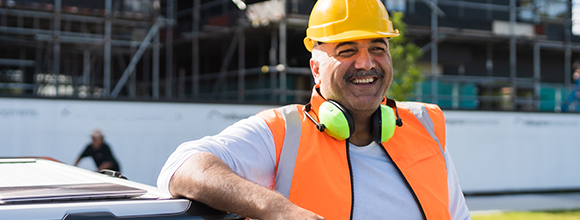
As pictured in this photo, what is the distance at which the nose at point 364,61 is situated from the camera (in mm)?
1954

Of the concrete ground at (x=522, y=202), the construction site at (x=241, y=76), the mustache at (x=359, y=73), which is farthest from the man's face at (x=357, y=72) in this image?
the construction site at (x=241, y=76)

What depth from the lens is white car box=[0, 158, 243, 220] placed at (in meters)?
1.23

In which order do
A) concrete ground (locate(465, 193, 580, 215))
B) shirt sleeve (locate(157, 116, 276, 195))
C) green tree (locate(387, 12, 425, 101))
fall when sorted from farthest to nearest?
green tree (locate(387, 12, 425, 101)) → concrete ground (locate(465, 193, 580, 215)) → shirt sleeve (locate(157, 116, 276, 195))

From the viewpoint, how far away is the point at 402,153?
2.00m

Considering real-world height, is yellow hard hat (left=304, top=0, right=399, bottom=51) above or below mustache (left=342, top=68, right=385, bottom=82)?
above

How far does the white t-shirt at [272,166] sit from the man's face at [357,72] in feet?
0.54

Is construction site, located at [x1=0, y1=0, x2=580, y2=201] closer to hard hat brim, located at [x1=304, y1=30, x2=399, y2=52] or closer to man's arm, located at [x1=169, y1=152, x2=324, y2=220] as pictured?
hard hat brim, located at [x1=304, y1=30, x2=399, y2=52]

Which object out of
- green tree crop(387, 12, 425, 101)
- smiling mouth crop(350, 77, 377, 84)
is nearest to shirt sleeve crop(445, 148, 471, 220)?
smiling mouth crop(350, 77, 377, 84)

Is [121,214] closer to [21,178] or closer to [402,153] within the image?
[21,178]

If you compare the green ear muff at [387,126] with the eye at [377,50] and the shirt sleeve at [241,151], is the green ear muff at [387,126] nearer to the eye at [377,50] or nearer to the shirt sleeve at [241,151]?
the eye at [377,50]

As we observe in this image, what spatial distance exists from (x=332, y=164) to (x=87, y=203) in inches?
31.3

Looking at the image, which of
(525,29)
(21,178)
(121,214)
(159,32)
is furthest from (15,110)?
(525,29)

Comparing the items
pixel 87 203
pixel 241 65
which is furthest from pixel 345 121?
pixel 241 65

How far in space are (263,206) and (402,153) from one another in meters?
0.73
